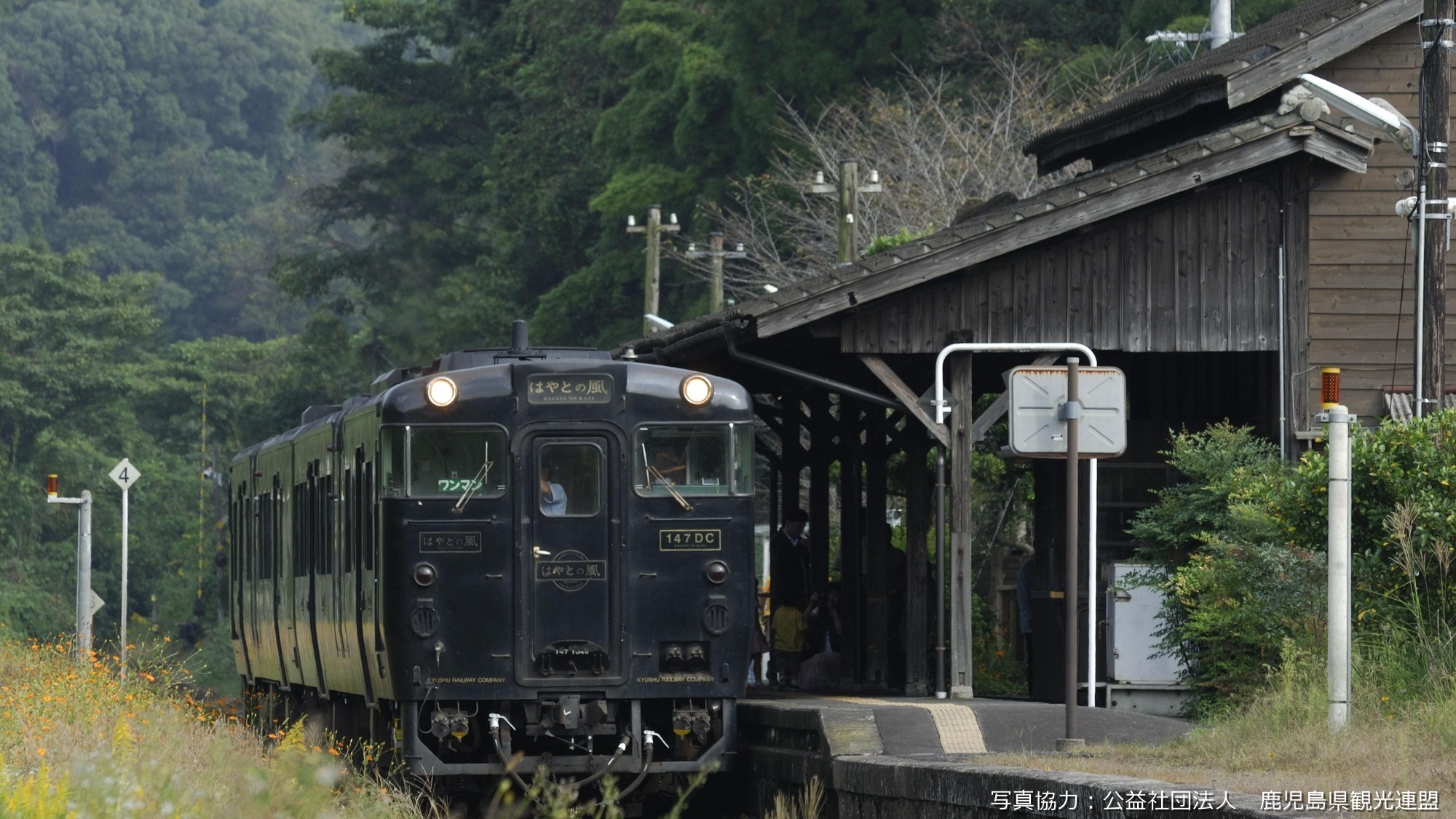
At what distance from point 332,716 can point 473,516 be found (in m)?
4.21

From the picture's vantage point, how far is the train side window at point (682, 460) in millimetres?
13727

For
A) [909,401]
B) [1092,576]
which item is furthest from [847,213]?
[1092,576]

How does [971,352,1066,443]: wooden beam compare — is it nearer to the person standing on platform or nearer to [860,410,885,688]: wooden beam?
[860,410,885,688]: wooden beam

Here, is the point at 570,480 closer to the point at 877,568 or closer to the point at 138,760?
the point at 138,760

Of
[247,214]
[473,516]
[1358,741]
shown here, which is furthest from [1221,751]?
[247,214]

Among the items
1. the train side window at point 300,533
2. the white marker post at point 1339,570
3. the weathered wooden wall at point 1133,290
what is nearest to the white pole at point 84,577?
the train side window at point 300,533

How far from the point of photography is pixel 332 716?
55.9 feet

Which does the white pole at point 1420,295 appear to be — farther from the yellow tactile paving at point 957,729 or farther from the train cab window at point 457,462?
the train cab window at point 457,462

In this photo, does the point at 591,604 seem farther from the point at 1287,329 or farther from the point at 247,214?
the point at 247,214

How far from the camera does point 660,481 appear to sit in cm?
1373

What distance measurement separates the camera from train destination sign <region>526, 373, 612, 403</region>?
13672mm

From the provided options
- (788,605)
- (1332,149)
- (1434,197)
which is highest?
(1332,149)

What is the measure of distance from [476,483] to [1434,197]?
21.5 feet

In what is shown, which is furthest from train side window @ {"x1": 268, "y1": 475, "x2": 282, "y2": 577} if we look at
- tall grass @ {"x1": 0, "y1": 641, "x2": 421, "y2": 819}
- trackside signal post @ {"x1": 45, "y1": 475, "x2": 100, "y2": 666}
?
trackside signal post @ {"x1": 45, "y1": 475, "x2": 100, "y2": 666}
